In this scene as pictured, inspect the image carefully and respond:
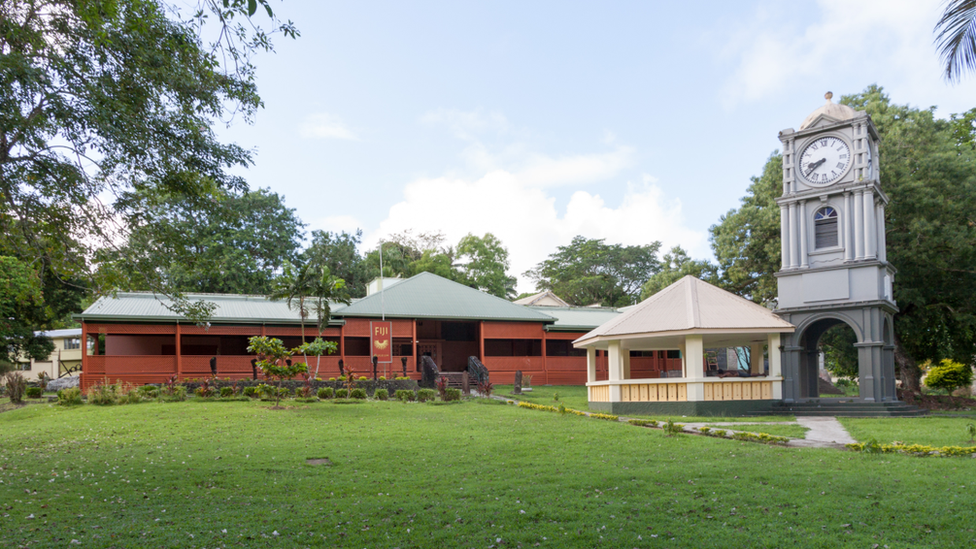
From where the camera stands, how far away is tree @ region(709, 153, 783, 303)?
2583cm

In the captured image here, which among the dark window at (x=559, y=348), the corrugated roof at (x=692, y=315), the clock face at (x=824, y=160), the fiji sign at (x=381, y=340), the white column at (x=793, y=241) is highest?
the clock face at (x=824, y=160)

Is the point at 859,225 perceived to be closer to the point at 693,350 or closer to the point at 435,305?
the point at 693,350

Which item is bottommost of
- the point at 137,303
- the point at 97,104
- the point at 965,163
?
the point at 137,303

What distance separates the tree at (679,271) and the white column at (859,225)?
751 cm

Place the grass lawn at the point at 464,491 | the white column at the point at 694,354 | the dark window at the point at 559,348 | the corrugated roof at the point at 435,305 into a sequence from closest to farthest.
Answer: the grass lawn at the point at 464,491 < the white column at the point at 694,354 < the corrugated roof at the point at 435,305 < the dark window at the point at 559,348

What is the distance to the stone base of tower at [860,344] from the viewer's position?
19.4 m

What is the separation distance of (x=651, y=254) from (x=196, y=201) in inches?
2310

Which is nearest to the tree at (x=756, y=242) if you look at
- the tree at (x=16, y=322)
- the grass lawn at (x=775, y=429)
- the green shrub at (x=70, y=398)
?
the grass lawn at (x=775, y=429)

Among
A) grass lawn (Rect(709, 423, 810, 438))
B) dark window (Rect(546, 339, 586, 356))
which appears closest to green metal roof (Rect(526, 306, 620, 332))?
dark window (Rect(546, 339, 586, 356))

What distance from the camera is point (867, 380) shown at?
768 inches

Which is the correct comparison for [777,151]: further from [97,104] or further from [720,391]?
[97,104]

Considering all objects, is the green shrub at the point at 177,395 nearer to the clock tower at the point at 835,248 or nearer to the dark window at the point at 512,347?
the dark window at the point at 512,347

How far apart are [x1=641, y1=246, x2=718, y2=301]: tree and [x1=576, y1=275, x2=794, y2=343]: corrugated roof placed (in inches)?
228

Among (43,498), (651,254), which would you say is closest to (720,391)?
(43,498)
